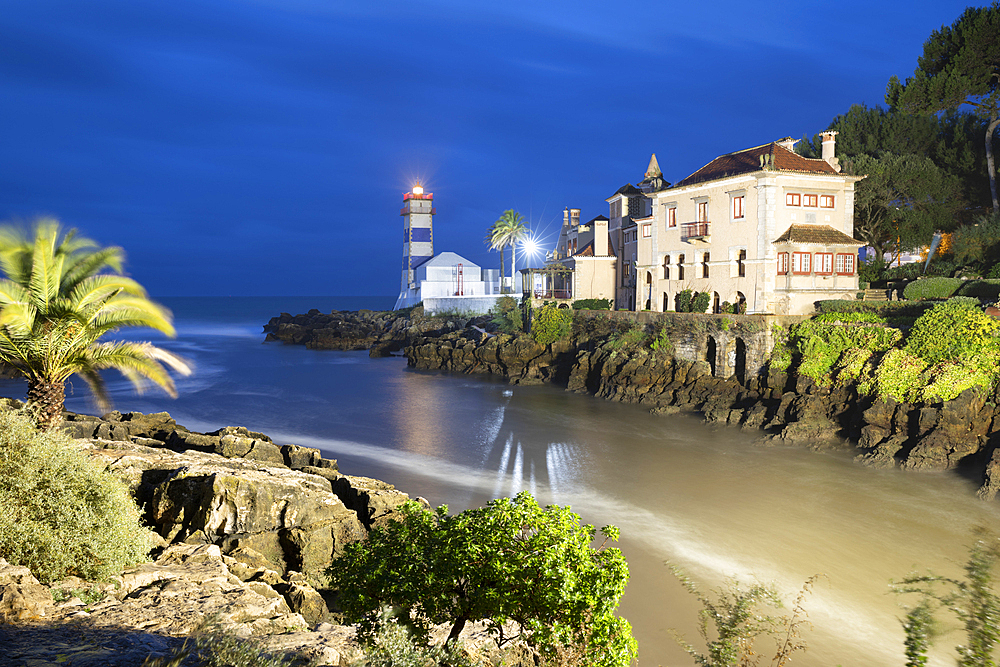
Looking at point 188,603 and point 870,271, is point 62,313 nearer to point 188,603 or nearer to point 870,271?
point 188,603

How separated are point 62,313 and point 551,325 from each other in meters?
38.1

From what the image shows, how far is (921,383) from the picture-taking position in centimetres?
2572

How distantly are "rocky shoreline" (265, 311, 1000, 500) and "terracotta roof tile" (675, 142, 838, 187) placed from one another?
10210mm

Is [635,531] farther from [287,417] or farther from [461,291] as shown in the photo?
[461,291]

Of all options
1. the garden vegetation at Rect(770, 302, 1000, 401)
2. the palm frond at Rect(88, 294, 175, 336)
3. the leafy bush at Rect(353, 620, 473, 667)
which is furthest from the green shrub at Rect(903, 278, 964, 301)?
the palm frond at Rect(88, 294, 175, 336)

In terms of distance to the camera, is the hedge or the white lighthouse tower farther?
the white lighthouse tower

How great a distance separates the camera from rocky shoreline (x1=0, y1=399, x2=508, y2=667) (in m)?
7.58

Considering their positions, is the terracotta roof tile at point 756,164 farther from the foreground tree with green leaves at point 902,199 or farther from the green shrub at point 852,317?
the green shrub at point 852,317

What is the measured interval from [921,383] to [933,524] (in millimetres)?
9206

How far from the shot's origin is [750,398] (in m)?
33.4

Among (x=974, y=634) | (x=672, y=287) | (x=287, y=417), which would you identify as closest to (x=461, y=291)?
(x=672, y=287)

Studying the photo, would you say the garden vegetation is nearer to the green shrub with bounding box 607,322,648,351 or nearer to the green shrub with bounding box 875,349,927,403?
the green shrub with bounding box 875,349,927,403

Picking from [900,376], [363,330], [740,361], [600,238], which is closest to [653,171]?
[600,238]

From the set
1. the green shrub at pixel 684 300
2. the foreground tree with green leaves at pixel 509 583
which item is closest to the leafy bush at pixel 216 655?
the foreground tree with green leaves at pixel 509 583
